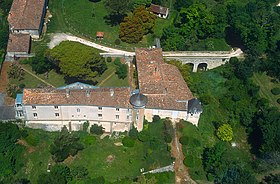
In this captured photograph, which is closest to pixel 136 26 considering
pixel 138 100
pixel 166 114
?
pixel 166 114

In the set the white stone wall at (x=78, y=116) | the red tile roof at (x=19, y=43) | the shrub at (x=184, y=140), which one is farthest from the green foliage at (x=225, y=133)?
the red tile roof at (x=19, y=43)

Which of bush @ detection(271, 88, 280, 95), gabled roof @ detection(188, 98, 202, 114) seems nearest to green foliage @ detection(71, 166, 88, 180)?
gabled roof @ detection(188, 98, 202, 114)

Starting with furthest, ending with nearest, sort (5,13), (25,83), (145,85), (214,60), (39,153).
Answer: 1. (5,13)
2. (214,60)
3. (25,83)
4. (145,85)
5. (39,153)

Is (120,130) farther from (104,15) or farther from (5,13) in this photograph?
(5,13)

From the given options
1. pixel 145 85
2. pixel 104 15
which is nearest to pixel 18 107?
pixel 145 85

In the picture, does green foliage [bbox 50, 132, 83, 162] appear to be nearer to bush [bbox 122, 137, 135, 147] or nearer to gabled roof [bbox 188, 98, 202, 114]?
bush [bbox 122, 137, 135, 147]
